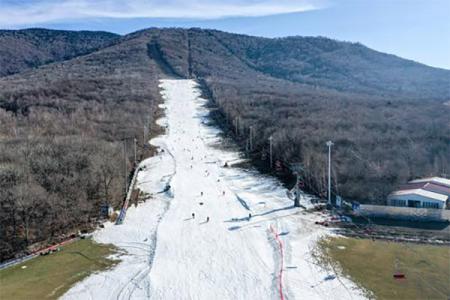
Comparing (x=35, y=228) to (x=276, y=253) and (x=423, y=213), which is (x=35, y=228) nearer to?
(x=276, y=253)

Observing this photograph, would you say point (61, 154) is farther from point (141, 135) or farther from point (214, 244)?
point (141, 135)

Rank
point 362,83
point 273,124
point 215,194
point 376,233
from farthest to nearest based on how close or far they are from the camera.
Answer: point 362,83, point 273,124, point 215,194, point 376,233

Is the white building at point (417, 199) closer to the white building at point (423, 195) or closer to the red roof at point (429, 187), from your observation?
the white building at point (423, 195)

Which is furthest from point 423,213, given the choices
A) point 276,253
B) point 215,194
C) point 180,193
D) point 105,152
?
point 105,152

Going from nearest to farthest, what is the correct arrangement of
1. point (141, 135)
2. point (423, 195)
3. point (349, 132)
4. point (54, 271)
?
point (54, 271)
point (423, 195)
point (349, 132)
point (141, 135)

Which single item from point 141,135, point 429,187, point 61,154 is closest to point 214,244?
point 429,187

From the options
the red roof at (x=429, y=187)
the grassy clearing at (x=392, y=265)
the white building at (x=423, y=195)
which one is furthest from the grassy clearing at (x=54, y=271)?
the red roof at (x=429, y=187)
